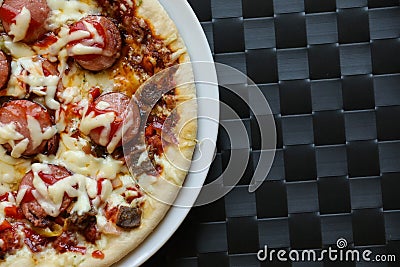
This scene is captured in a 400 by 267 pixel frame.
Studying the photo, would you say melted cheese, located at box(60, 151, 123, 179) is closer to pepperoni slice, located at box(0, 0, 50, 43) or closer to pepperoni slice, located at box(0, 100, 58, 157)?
pepperoni slice, located at box(0, 100, 58, 157)

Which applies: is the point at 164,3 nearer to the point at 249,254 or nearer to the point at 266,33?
the point at 266,33

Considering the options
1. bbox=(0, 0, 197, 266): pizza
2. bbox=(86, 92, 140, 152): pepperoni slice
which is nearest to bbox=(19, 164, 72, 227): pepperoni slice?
bbox=(0, 0, 197, 266): pizza

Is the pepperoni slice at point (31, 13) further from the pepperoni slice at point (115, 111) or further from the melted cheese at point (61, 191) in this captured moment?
the melted cheese at point (61, 191)

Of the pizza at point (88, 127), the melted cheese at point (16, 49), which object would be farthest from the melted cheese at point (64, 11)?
the melted cheese at point (16, 49)

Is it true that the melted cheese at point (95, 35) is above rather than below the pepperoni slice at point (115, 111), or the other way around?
above

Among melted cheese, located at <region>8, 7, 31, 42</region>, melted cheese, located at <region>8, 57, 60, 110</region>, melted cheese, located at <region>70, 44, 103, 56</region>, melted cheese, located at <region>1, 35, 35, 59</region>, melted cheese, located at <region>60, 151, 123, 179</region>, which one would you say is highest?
melted cheese, located at <region>8, 7, 31, 42</region>

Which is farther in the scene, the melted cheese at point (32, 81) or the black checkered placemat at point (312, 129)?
the black checkered placemat at point (312, 129)

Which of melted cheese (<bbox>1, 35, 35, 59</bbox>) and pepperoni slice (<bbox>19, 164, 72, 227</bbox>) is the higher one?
melted cheese (<bbox>1, 35, 35, 59</bbox>)
